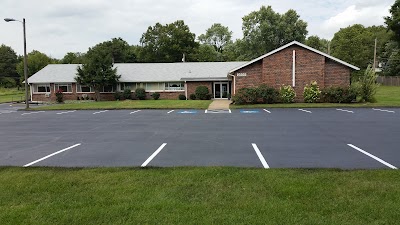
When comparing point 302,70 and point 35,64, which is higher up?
point 35,64

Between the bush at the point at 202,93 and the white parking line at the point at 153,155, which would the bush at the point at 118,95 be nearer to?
the bush at the point at 202,93

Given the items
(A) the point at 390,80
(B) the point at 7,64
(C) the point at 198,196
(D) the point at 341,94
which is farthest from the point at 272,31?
(B) the point at 7,64

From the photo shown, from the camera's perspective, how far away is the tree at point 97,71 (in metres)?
38.2

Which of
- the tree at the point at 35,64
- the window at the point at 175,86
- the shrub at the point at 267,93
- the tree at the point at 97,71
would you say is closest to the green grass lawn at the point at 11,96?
the tree at the point at 35,64

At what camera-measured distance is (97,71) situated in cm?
3822

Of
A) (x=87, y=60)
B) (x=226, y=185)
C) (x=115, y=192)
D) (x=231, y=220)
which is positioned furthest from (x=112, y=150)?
(x=87, y=60)

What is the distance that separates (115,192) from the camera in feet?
19.4

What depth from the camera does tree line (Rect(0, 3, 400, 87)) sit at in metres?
59.3

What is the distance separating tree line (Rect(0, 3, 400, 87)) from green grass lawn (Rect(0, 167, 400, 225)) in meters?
46.2

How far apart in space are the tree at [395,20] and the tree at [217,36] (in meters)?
41.5

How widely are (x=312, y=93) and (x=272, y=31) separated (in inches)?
1248

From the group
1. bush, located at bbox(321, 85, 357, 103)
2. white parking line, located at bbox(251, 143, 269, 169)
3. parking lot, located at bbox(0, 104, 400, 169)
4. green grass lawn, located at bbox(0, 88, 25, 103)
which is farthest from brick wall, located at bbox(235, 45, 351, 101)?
green grass lawn, located at bbox(0, 88, 25, 103)

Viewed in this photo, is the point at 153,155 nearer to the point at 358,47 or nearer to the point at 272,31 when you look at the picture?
the point at 272,31

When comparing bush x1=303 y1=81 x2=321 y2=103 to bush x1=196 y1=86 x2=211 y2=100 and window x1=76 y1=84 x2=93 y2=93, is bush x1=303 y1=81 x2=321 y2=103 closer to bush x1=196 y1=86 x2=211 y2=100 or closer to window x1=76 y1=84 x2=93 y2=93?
bush x1=196 y1=86 x2=211 y2=100
